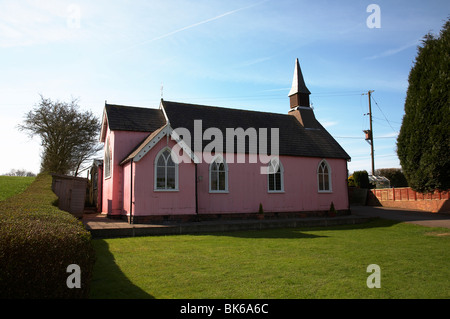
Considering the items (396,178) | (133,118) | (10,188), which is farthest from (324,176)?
(10,188)

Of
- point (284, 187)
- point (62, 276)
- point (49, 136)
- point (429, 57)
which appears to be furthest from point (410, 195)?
Answer: point (49, 136)

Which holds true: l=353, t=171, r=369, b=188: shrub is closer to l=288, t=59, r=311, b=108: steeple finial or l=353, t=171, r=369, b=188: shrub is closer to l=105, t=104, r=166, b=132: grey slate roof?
l=288, t=59, r=311, b=108: steeple finial

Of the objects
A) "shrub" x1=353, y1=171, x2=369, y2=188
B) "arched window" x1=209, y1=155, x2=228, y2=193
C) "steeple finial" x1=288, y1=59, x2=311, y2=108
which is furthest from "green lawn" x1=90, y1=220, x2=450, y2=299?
"shrub" x1=353, y1=171, x2=369, y2=188

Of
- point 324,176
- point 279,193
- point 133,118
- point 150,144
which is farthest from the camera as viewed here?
point 324,176

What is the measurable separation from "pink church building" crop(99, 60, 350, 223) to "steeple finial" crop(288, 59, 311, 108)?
241cm

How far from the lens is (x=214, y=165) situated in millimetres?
20828

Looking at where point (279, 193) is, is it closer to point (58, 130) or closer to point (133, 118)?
point (133, 118)

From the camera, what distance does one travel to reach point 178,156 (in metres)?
18.1

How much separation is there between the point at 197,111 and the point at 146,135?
174 inches

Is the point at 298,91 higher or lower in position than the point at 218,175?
higher

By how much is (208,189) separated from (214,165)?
5.11ft

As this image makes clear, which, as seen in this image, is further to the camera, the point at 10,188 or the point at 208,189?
the point at 10,188

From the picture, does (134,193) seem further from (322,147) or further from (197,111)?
(322,147)

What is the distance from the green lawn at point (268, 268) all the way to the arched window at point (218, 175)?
7.75 meters
